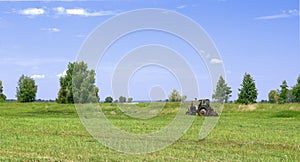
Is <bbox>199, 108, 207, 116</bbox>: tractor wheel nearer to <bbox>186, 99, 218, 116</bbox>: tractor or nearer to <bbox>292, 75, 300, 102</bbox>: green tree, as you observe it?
<bbox>186, 99, 218, 116</bbox>: tractor

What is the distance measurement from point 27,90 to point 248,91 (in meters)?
60.7

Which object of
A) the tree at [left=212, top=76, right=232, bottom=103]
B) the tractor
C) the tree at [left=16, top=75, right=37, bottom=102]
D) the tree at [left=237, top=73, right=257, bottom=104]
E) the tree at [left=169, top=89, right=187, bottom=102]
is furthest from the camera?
the tree at [left=16, top=75, right=37, bottom=102]

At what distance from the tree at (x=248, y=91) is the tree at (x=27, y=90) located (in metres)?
58.8

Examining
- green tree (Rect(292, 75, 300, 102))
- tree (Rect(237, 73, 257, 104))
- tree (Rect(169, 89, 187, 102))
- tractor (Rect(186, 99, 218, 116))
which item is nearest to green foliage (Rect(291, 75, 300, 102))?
green tree (Rect(292, 75, 300, 102))

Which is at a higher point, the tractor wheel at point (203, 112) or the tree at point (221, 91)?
the tree at point (221, 91)

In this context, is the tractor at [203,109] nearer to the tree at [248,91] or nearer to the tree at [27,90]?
the tree at [248,91]

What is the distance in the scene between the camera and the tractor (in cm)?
4309

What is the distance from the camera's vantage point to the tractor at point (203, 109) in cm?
4309

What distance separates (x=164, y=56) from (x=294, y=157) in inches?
324

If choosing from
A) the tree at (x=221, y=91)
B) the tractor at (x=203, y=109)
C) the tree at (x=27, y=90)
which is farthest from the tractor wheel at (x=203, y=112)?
the tree at (x=27, y=90)

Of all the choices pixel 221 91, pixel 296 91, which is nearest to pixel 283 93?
pixel 296 91

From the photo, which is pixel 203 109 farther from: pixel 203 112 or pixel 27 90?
pixel 27 90

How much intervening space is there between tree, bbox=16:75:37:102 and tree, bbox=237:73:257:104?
58.8m

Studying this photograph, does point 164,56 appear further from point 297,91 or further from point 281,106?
point 297,91
